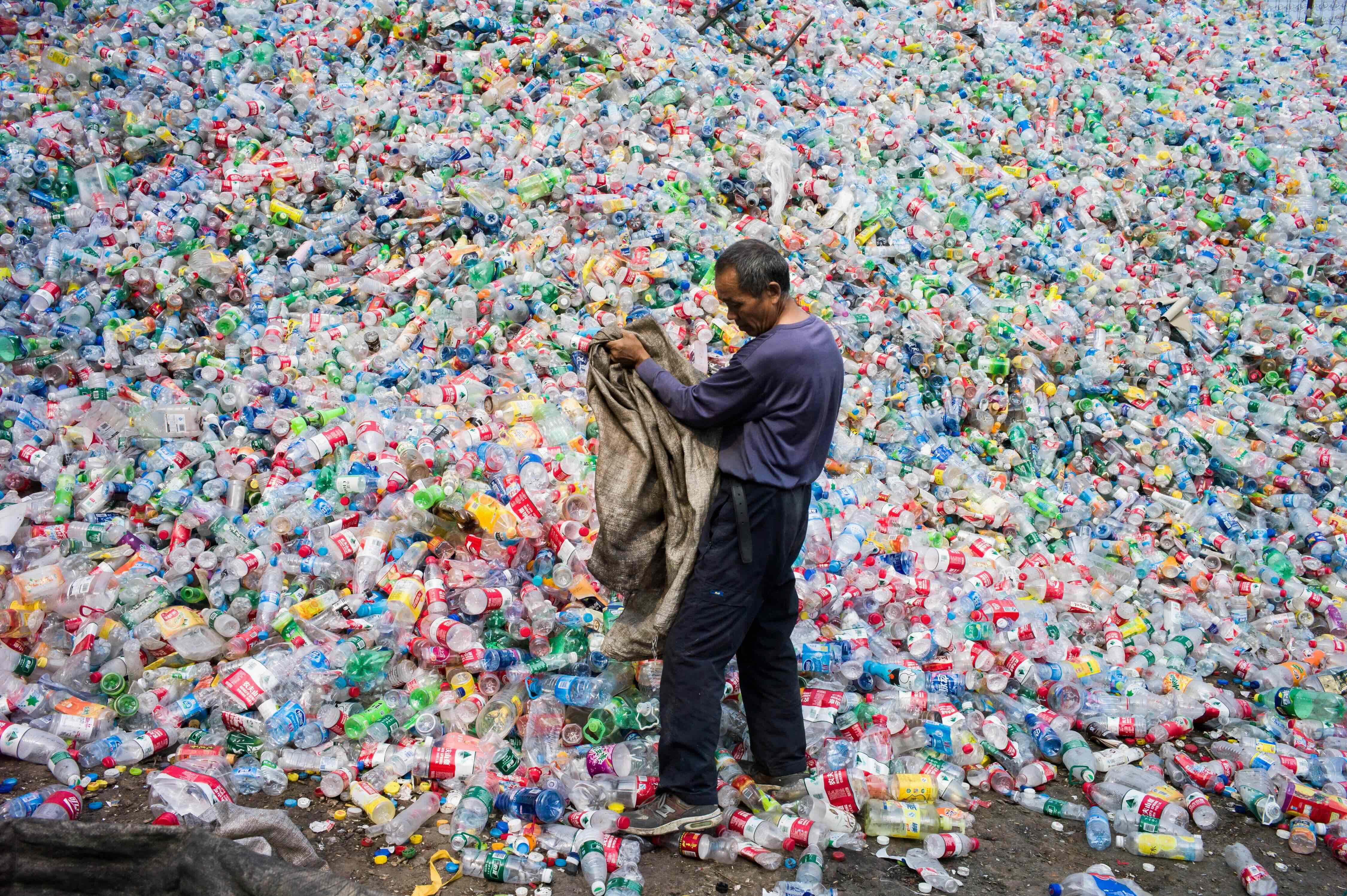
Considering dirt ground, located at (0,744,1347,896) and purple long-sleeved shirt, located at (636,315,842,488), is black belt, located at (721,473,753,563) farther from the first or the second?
dirt ground, located at (0,744,1347,896)

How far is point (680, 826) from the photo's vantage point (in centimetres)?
275

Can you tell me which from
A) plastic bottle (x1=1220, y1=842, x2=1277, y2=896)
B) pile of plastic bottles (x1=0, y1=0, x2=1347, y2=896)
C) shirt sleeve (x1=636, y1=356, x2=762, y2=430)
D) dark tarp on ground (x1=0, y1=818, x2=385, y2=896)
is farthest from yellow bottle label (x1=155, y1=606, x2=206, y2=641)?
plastic bottle (x1=1220, y1=842, x2=1277, y2=896)

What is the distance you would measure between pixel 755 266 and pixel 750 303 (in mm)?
109

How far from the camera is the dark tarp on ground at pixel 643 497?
282cm

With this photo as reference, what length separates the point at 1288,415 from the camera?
5.96 metres

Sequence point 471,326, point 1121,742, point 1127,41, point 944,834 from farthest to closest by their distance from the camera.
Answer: point 1127,41
point 471,326
point 1121,742
point 944,834

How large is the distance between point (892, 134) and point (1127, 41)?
528cm

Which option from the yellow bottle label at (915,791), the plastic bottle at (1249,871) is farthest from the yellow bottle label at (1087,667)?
the yellow bottle label at (915,791)

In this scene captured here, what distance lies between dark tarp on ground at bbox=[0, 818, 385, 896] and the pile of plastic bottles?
0.47m

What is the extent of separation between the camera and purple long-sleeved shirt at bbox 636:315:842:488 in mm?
2703

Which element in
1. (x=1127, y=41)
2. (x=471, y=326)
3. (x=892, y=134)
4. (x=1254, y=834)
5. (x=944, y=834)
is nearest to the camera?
(x=944, y=834)

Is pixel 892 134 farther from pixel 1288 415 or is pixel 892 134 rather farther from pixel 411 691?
pixel 411 691

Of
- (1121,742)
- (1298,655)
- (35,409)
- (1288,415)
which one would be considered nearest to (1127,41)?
(1288,415)

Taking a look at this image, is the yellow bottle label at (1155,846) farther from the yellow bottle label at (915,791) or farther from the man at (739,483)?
the man at (739,483)
